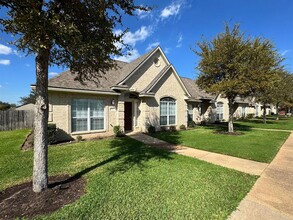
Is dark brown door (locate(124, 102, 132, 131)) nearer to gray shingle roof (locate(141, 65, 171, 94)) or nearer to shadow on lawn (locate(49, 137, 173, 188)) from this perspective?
gray shingle roof (locate(141, 65, 171, 94))

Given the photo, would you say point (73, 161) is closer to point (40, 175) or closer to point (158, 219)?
point (40, 175)

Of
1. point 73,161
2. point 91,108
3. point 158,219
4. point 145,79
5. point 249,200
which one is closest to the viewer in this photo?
point 158,219

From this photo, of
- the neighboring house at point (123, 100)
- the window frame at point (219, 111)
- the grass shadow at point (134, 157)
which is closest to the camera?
the grass shadow at point (134, 157)

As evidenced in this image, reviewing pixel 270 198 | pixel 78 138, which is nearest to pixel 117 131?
pixel 78 138

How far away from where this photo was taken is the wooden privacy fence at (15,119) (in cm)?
1435

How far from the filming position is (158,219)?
3152 mm

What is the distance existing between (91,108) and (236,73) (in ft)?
36.2

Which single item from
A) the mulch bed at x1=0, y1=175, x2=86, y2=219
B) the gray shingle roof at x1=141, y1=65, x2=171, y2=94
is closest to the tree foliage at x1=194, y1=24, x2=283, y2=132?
the gray shingle roof at x1=141, y1=65, x2=171, y2=94

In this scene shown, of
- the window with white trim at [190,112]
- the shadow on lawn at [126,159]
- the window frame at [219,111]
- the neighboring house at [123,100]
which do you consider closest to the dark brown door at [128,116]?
the neighboring house at [123,100]

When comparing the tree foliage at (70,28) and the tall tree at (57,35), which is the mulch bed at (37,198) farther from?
the tree foliage at (70,28)

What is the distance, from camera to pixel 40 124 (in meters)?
3.93

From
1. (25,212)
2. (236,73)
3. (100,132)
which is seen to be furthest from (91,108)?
(236,73)

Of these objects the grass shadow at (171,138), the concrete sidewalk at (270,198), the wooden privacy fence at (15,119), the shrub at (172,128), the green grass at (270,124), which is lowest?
the concrete sidewalk at (270,198)

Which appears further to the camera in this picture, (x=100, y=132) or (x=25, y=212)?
(x=100, y=132)
